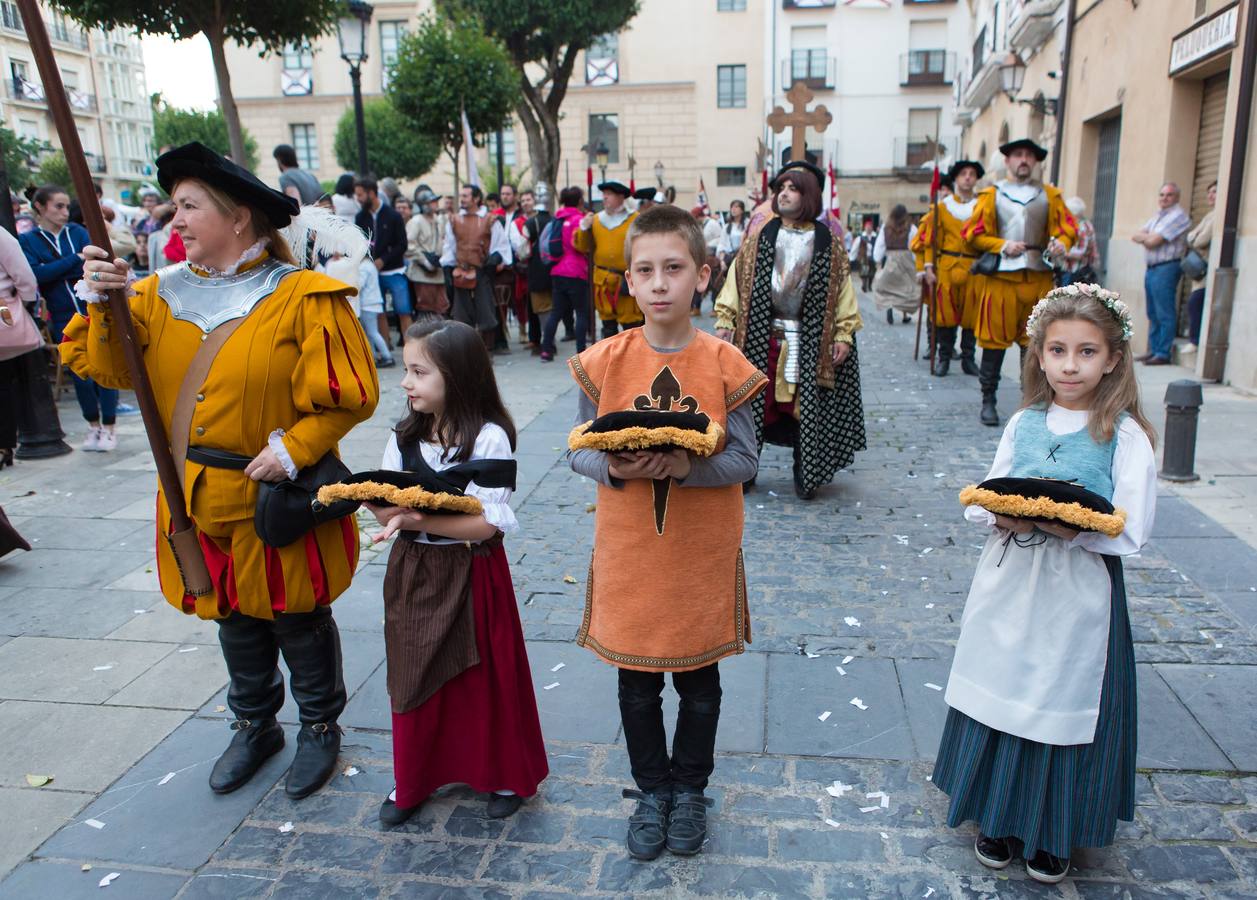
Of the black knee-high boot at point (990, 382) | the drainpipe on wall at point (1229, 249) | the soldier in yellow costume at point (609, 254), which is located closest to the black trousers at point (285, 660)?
the black knee-high boot at point (990, 382)

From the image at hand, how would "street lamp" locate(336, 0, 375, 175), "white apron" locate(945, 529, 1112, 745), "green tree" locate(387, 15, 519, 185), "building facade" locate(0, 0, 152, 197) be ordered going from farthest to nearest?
"building facade" locate(0, 0, 152, 197) → "green tree" locate(387, 15, 519, 185) → "street lamp" locate(336, 0, 375, 175) → "white apron" locate(945, 529, 1112, 745)

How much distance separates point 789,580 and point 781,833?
79.8 inches

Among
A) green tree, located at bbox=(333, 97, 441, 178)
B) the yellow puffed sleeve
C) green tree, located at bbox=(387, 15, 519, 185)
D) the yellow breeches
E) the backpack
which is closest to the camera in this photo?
the yellow puffed sleeve

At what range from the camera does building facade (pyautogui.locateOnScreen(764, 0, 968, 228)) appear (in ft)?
126

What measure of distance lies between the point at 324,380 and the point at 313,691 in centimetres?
104

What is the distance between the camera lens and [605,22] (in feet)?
80.7

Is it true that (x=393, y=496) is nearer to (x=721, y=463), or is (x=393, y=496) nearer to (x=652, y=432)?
(x=652, y=432)

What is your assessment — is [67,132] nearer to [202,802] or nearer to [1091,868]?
[202,802]

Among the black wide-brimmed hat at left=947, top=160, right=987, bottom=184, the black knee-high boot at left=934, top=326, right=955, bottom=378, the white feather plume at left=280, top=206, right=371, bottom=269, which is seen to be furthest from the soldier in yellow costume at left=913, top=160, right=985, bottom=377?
the white feather plume at left=280, top=206, right=371, bottom=269

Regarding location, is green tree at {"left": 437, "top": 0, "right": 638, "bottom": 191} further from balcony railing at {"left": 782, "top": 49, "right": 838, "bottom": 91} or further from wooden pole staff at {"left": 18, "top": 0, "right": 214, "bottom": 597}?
wooden pole staff at {"left": 18, "top": 0, "right": 214, "bottom": 597}

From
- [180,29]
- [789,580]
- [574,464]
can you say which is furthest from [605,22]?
[574,464]

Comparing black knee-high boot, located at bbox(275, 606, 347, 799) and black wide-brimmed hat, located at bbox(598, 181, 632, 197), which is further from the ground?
black wide-brimmed hat, located at bbox(598, 181, 632, 197)

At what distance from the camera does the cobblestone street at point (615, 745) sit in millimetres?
2617

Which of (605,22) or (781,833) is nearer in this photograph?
(781,833)
